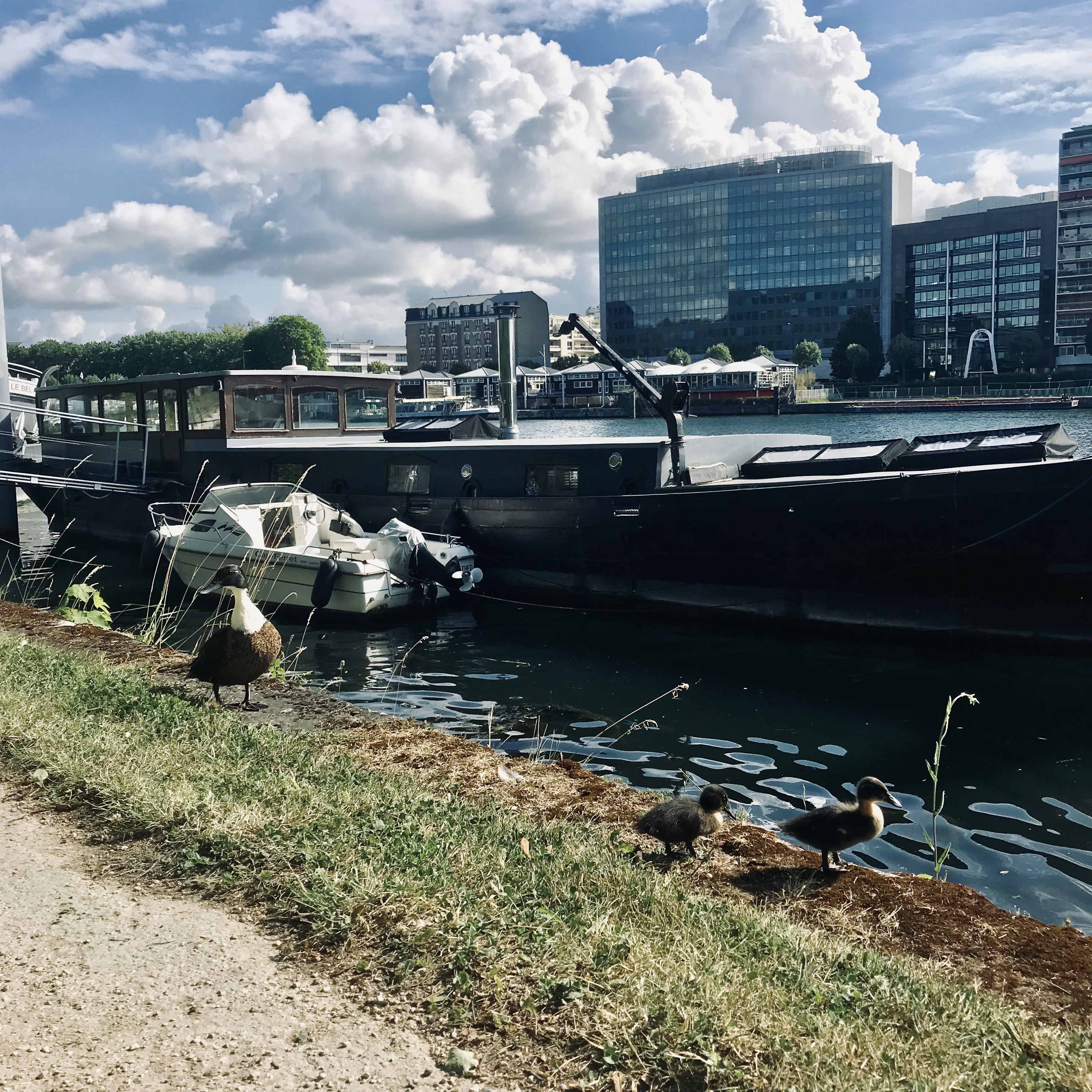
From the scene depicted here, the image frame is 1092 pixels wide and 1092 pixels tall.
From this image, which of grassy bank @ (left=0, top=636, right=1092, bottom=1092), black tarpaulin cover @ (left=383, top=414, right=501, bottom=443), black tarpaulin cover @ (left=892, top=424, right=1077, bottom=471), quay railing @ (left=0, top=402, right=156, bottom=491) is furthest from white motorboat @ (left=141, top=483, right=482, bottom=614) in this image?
grassy bank @ (left=0, top=636, right=1092, bottom=1092)

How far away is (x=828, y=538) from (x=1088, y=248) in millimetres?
124075

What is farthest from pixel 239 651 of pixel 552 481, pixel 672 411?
pixel 672 411

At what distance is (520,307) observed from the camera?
518ft

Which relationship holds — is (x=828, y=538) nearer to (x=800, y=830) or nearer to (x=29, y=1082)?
(x=800, y=830)

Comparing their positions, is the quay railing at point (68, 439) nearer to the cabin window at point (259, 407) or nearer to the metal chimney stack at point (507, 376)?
the cabin window at point (259, 407)

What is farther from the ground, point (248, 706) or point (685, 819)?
point (685, 819)

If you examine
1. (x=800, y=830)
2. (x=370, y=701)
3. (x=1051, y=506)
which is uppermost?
(x=1051, y=506)

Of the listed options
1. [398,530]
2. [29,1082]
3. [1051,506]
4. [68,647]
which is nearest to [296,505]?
[398,530]

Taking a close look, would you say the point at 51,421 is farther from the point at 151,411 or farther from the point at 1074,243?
the point at 1074,243

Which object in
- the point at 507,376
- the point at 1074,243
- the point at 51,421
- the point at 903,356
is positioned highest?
the point at 1074,243

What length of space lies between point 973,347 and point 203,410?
117680 mm

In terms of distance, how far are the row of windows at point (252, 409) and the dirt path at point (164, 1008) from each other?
18.0 metres

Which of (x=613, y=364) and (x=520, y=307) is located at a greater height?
(x=520, y=307)

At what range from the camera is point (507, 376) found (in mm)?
22094
